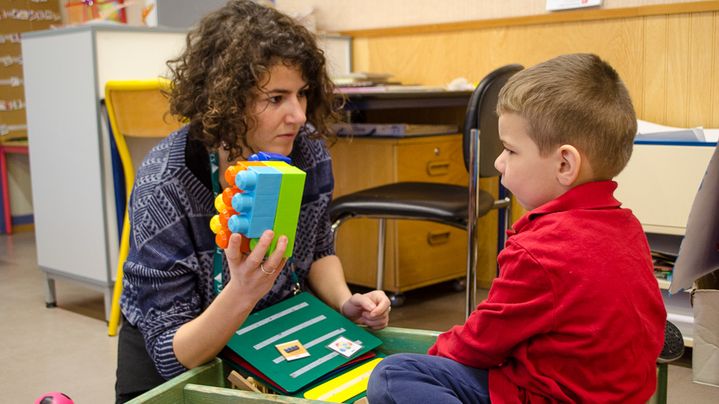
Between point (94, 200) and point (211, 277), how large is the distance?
134 cm

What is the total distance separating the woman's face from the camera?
4.09 ft

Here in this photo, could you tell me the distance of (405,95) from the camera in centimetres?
229

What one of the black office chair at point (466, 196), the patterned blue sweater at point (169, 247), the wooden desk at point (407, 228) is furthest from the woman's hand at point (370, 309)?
the wooden desk at point (407, 228)

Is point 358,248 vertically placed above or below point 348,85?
below

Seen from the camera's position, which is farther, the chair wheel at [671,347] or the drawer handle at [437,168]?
the drawer handle at [437,168]

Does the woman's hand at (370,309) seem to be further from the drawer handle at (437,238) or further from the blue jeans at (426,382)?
the drawer handle at (437,238)

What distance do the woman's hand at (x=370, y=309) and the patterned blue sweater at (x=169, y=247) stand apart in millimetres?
139

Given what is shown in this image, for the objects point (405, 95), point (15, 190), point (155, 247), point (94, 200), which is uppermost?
point (405, 95)

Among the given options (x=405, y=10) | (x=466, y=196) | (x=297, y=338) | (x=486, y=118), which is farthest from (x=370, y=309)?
(x=405, y=10)

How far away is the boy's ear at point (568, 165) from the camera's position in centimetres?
93

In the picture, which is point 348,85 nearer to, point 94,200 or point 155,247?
point 94,200

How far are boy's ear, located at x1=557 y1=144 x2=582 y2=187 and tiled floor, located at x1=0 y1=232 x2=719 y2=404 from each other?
108 cm

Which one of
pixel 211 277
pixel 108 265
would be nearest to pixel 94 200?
pixel 108 265

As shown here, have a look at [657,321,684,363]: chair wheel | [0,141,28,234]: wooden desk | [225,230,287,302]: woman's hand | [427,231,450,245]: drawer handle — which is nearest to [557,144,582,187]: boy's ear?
[657,321,684,363]: chair wheel
